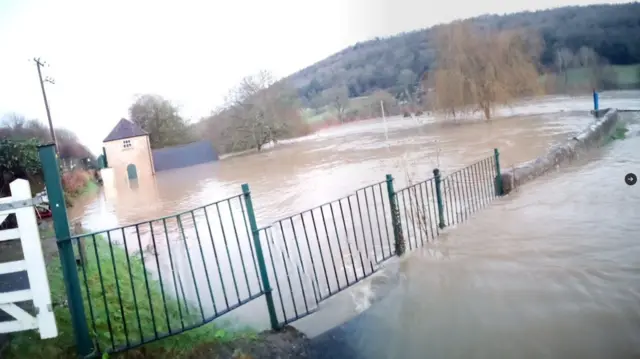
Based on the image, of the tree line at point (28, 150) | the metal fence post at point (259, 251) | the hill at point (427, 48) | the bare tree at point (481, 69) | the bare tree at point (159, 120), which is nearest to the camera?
the metal fence post at point (259, 251)

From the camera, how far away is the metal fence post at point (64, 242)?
1440 mm

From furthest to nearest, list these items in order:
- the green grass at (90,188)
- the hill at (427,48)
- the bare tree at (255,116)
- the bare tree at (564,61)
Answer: the bare tree at (255,116) < the bare tree at (564,61) < the green grass at (90,188) < the hill at (427,48)

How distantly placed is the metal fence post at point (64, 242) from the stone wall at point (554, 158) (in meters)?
3.38

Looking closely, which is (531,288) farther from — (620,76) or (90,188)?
(90,188)

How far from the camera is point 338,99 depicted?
356 centimetres

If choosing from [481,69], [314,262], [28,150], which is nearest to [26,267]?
[28,150]

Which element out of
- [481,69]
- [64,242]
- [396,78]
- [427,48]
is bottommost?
[64,242]

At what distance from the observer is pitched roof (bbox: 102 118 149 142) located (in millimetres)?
2898

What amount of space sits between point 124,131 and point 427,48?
268 centimetres

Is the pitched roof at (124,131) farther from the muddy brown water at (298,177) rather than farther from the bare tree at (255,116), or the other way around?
the bare tree at (255,116)

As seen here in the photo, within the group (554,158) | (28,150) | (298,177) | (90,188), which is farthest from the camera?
(554,158)

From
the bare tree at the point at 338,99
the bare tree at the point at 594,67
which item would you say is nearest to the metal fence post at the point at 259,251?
the bare tree at the point at 338,99

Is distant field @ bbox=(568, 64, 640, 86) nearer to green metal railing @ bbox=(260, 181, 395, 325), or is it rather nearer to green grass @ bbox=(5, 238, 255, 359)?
green metal railing @ bbox=(260, 181, 395, 325)

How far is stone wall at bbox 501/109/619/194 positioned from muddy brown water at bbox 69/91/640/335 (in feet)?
0.37
